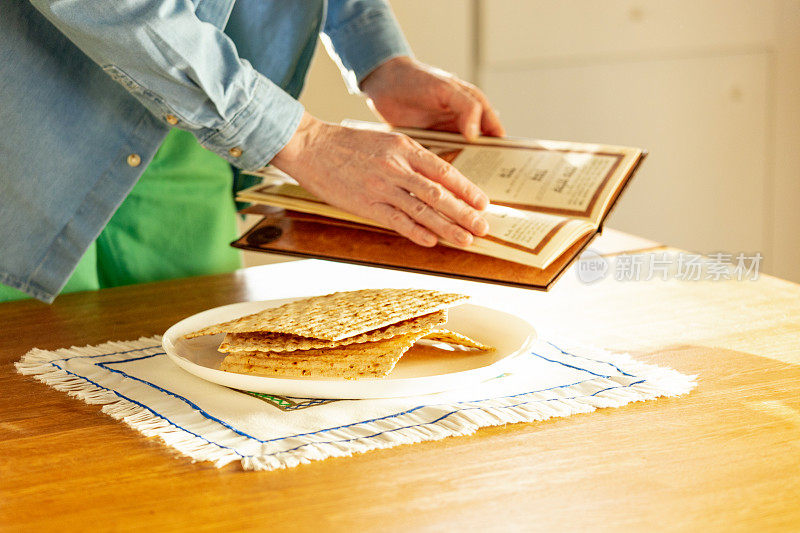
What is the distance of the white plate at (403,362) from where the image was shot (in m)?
0.70

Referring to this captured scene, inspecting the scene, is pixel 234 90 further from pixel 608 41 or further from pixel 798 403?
pixel 608 41

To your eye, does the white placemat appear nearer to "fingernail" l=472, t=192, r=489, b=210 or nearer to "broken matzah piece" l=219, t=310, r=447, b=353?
"broken matzah piece" l=219, t=310, r=447, b=353

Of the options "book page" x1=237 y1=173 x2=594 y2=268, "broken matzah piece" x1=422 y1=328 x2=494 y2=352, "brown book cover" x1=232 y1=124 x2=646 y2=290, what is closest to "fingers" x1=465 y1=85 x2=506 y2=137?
"brown book cover" x1=232 y1=124 x2=646 y2=290

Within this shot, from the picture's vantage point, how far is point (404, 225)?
106cm

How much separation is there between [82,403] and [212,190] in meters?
0.73

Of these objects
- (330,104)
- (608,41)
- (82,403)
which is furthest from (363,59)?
(608,41)

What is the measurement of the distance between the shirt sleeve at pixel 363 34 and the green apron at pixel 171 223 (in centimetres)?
29

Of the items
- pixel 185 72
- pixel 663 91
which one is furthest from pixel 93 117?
pixel 663 91

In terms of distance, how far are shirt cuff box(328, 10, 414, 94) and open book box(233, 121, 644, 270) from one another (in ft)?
0.75

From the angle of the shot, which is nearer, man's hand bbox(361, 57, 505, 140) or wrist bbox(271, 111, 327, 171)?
wrist bbox(271, 111, 327, 171)

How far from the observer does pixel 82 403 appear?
2.45 feet

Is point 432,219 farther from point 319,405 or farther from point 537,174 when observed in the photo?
point 319,405

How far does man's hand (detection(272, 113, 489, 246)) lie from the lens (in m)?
1.03

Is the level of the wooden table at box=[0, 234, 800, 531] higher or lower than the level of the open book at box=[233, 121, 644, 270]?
lower
